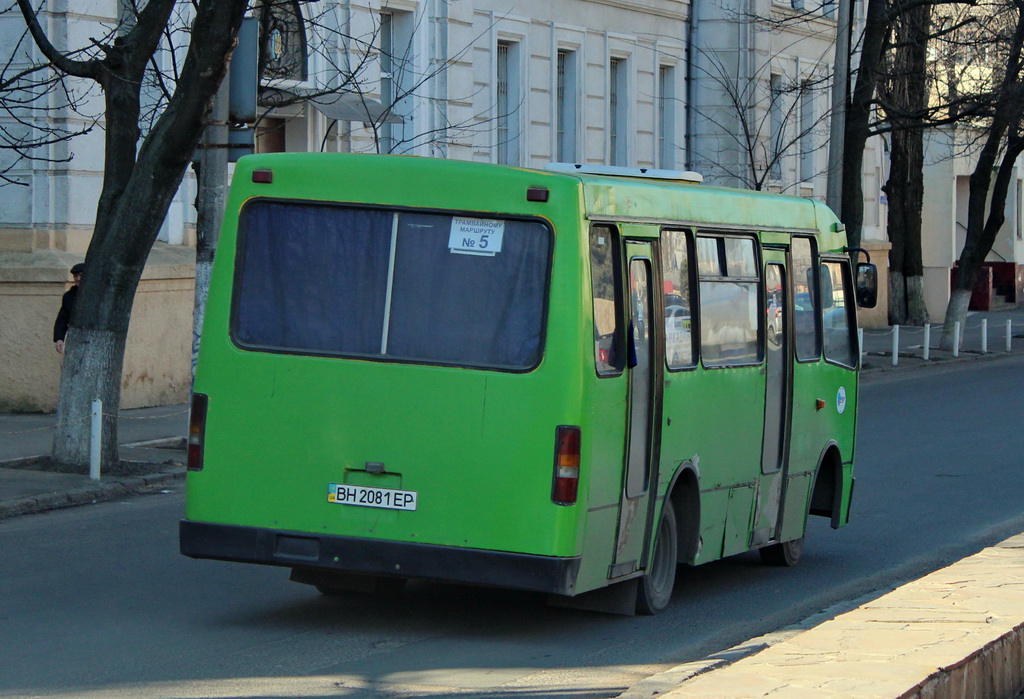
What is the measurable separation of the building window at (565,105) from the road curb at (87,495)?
16818mm

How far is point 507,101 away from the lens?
29250 mm

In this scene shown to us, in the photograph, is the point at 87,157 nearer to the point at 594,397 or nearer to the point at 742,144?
the point at 594,397

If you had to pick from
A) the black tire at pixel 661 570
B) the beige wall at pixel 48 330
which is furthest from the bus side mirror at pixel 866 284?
the beige wall at pixel 48 330

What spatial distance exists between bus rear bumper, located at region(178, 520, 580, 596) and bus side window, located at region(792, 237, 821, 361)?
11.3 ft

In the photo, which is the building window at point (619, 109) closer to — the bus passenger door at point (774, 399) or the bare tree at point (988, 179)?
the bare tree at point (988, 179)

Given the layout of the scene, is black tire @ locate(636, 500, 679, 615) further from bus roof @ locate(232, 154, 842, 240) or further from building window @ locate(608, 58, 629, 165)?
building window @ locate(608, 58, 629, 165)

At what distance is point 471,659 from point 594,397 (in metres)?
1.37

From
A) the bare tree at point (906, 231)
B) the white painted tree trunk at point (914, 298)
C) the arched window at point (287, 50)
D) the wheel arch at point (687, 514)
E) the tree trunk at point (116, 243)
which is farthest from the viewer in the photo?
the white painted tree trunk at point (914, 298)

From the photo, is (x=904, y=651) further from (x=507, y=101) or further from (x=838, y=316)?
(x=507, y=101)

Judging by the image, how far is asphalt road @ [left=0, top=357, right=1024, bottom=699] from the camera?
23.7 ft

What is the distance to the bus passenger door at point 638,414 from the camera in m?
8.41

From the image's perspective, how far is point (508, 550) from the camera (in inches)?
307

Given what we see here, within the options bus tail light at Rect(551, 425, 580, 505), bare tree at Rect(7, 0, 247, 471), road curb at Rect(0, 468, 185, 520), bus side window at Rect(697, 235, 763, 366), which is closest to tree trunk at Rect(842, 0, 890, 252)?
bare tree at Rect(7, 0, 247, 471)

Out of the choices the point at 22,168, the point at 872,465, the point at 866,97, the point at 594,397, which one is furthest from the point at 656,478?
the point at 866,97
